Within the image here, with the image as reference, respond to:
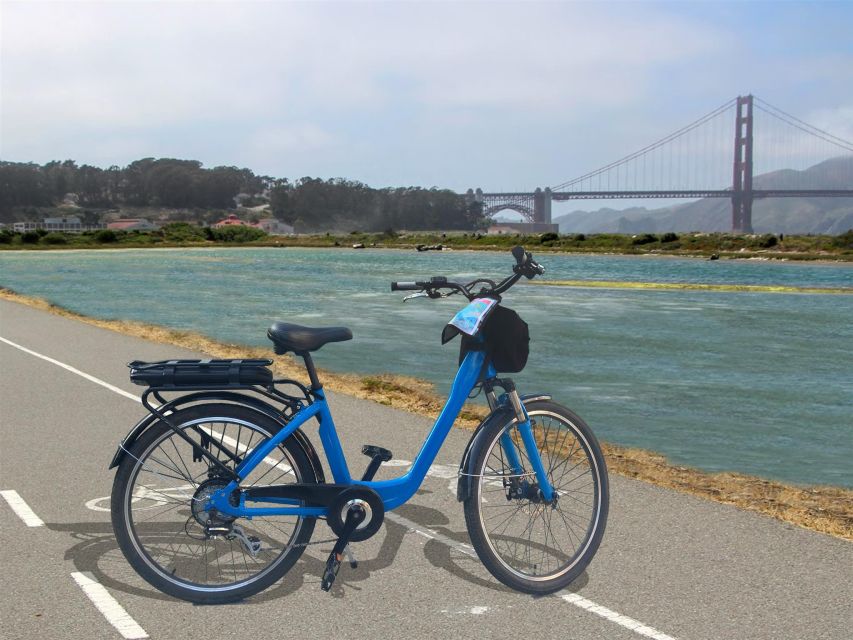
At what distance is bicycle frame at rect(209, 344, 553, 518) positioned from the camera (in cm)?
441

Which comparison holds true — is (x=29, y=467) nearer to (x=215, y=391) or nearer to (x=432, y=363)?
(x=215, y=391)

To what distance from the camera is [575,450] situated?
4.95 meters

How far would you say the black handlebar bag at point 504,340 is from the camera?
4543 mm

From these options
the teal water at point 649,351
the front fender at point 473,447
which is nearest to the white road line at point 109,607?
the front fender at point 473,447

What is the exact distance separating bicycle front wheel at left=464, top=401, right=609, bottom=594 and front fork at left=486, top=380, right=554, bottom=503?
0.01 m

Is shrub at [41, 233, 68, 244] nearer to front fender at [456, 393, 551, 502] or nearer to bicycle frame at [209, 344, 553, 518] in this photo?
bicycle frame at [209, 344, 553, 518]

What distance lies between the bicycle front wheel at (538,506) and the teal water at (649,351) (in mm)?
4184

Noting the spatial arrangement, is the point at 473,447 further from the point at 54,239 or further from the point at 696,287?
the point at 54,239

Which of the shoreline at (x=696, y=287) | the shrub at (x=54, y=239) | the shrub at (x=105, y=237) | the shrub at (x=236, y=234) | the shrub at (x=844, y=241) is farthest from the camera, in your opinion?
the shrub at (x=236, y=234)

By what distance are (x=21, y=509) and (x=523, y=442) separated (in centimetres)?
335

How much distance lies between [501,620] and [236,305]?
101 ft

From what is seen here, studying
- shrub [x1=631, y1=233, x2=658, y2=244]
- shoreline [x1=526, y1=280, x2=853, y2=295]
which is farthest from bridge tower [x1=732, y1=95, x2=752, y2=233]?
shoreline [x1=526, y1=280, x2=853, y2=295]

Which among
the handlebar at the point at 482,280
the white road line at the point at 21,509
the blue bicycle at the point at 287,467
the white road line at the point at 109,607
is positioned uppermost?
the handlebar at the point at 482,280

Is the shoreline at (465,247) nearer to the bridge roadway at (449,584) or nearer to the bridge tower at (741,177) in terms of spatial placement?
the bridge tower at (741,177)
